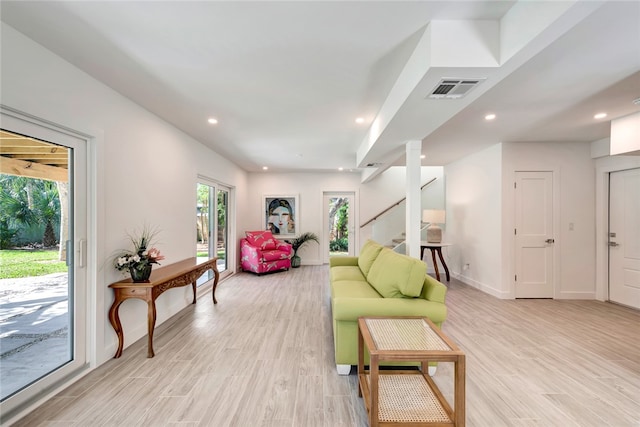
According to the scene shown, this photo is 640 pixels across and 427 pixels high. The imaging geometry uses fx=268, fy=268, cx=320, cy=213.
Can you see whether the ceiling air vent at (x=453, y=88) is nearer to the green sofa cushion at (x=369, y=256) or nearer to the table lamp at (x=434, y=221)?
the green sofa cushion at (x=369, y=256)

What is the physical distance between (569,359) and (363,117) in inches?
122

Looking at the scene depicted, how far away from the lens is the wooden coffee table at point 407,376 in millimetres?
1473

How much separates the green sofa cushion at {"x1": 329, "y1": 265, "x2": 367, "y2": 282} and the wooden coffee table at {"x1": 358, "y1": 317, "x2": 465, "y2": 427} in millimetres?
1409

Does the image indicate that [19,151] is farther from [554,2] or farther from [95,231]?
[554,2]

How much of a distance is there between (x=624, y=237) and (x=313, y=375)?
4.82 metres

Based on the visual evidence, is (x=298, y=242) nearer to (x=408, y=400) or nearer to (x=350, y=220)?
(x=350, y=220)

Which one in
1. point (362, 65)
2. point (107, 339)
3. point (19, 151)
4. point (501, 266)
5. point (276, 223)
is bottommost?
point (107, 339)

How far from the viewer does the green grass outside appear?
1.79 meters

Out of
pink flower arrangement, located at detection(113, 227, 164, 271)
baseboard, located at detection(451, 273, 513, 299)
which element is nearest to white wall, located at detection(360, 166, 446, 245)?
baseboard, located at detection(451, 273, 513, 299)

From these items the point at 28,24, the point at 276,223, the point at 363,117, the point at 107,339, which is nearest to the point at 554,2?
the point at 363,117

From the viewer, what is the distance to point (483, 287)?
179 inches

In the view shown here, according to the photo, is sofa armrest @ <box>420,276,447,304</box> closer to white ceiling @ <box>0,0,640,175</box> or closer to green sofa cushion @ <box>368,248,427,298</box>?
green sofa cushion @ <box>368,248,427,298</box>

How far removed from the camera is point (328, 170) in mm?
6848

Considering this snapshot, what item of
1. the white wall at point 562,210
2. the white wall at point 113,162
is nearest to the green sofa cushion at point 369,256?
the white wall at point 562,210
